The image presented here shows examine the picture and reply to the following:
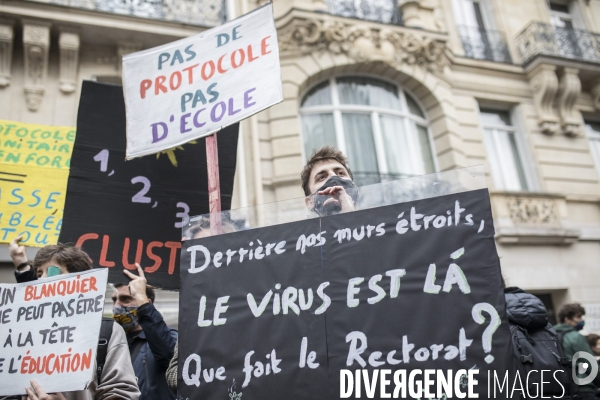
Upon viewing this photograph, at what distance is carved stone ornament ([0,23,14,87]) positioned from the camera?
795 centimetres

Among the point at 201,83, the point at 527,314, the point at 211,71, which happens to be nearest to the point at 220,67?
the point at 211,71

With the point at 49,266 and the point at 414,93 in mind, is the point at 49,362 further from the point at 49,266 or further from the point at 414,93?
the point at 414,93

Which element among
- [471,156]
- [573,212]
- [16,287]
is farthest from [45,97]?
[573,212]

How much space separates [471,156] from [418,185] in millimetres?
8871

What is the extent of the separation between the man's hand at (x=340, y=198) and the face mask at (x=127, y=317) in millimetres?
1468

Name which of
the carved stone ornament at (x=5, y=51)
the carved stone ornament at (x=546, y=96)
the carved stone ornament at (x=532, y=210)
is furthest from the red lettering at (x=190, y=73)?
the carved stone ornament at (x=546, y=96)

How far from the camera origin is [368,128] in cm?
1011

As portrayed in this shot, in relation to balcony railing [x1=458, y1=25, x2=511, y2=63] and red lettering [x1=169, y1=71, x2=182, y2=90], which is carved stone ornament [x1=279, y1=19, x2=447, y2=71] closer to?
balcony railing [x1=458, y1=25, x2=511, y2=63]

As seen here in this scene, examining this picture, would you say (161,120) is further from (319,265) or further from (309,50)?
(309,50)

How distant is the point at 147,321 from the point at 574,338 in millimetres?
3451

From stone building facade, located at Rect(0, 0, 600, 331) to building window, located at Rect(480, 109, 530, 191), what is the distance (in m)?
0.03

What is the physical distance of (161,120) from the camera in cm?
351

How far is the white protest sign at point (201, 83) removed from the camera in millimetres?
3330

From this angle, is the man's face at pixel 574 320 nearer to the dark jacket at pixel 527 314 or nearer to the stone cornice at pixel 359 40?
the dark jacket at pixel 527 314
